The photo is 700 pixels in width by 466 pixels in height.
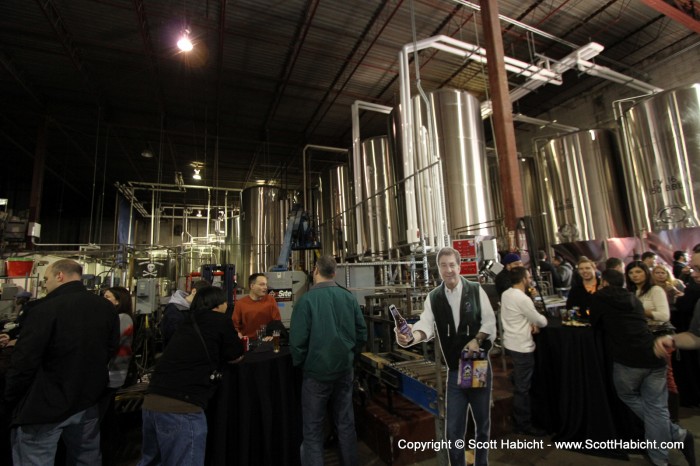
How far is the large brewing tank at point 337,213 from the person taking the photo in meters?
8.94

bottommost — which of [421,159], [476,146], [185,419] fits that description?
[185,419]

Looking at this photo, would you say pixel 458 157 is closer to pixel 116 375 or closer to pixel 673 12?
pixel 673 12

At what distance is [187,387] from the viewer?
2.32 m

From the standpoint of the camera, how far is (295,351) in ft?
9.02

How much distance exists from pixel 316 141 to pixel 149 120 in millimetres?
5682

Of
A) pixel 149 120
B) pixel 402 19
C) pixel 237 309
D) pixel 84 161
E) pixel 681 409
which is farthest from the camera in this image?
pixel 84 161

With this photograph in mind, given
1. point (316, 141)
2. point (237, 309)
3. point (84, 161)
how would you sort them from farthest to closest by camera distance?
point (84, 161)
point (316, 141)
point (237, 309)

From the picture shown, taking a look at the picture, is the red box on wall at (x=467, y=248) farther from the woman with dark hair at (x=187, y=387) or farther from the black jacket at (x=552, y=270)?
the woman with dark hair at (x=187, y=387)

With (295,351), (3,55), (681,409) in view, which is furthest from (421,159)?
(3,55)

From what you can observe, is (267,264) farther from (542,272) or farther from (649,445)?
(649,445)

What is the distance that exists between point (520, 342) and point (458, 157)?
12.6 feet

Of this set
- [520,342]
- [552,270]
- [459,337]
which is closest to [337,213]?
[552,270]

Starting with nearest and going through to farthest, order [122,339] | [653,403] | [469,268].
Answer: [653,403] < [122,339] < [469,268]

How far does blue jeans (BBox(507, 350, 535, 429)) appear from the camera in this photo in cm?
346
